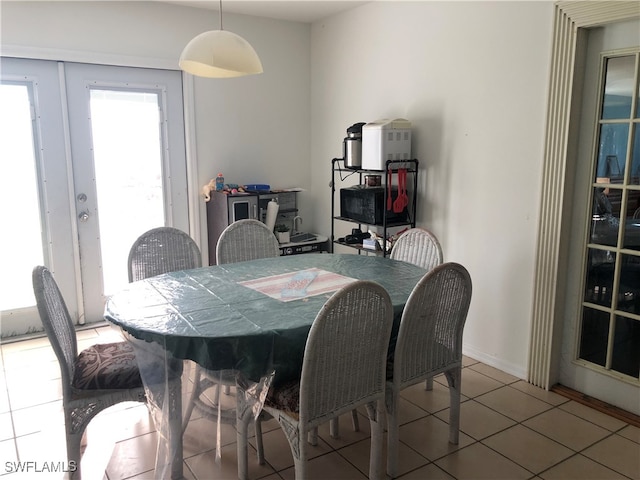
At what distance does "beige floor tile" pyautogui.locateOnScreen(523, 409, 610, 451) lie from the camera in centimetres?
249

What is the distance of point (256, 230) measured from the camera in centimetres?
342

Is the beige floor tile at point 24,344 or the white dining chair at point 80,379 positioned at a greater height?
the white dining chair at point 80,379

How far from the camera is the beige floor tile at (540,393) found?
288cm

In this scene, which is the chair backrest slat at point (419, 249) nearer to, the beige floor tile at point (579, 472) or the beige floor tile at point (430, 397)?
the beige floor tile at point (430, 397)

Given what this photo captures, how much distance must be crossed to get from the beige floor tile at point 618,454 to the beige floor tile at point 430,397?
0.71 metres

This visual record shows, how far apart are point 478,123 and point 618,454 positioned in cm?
198

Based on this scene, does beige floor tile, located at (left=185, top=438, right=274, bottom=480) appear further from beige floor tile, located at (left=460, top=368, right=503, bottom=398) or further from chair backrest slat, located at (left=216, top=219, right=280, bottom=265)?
beige floor tile, located at (left=460, top=368, right=503, bottom=398)

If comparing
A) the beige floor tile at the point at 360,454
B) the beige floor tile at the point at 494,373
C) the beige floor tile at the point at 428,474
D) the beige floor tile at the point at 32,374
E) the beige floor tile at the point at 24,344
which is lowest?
the beige floor tile at the point at 360,454

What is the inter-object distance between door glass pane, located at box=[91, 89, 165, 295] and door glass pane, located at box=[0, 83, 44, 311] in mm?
437

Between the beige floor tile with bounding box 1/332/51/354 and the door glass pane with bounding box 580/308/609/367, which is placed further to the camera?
the beige floor tile with bounding box 1/332/51/354

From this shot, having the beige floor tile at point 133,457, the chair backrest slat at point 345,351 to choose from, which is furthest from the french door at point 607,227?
the beige floor tile at point 133,457

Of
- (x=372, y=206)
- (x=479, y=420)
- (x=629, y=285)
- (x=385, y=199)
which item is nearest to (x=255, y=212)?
(x=372, y=206)

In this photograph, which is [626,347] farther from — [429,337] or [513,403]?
[429,337]

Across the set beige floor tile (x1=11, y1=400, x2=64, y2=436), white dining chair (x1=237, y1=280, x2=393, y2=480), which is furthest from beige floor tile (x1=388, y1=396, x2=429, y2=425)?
beige floor tile (x1=11, y1=400, x2=64, y2=436)
